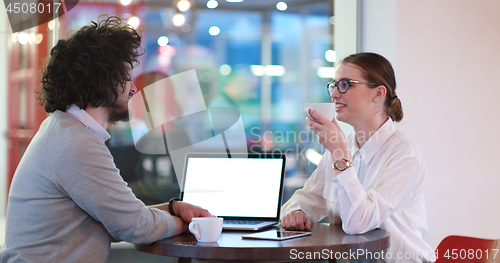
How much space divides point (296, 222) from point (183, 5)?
1514 mm

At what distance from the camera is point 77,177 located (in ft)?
4.05

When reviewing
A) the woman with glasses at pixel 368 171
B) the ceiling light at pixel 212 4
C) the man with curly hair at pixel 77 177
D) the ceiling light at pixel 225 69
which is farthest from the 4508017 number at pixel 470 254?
the ceiling light at pixel 212 4

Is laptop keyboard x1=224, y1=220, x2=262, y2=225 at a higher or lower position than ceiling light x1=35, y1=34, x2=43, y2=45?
lower

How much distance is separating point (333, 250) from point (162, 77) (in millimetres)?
1558

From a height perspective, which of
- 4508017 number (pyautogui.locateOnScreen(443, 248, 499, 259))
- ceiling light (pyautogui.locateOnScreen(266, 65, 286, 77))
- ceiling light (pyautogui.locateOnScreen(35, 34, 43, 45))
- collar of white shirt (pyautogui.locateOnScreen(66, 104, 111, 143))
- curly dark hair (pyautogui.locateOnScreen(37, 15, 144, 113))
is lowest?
4508017 number (pyautogui.locateOnScreen(443, 248, 499, 259))

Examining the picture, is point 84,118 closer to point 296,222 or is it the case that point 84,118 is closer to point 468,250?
point 296,222

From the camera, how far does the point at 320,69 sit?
283cm

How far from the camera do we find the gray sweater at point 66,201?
4.06ft

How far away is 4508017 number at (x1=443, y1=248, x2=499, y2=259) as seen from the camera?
1.68 metres

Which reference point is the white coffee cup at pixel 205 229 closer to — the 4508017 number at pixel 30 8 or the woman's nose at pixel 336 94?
the woman's nose at pixel 336 94

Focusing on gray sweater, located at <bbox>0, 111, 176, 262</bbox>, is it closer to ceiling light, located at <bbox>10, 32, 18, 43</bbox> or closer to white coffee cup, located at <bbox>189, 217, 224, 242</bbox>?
white coffee cup, located at <bbox>189, 217, 224, 242</bbox>

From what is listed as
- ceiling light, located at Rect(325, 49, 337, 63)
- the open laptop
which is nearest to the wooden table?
the open laptop

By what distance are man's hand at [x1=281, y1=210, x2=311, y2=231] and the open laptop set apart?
0.07 m

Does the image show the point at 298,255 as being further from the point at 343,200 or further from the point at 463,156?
the point at 463,156
